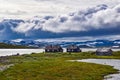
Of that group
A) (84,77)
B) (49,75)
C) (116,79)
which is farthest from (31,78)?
(116,79)

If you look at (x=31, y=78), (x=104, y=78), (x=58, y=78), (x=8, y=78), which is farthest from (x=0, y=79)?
(x=104, y=78)

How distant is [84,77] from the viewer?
7862 centimetres

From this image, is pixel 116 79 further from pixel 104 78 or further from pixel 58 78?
pixel 58 78

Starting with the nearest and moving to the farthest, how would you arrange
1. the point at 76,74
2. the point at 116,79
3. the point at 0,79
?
the point at 0,79 → the point at 116,79 → the point at 76,74

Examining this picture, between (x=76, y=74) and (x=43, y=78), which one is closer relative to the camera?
(x=43, y=78)

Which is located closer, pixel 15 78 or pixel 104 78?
pixel 15 78

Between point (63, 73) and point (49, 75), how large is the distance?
500cm

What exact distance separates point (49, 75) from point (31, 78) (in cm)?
747

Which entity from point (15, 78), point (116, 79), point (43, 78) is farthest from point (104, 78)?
point (15, 78)

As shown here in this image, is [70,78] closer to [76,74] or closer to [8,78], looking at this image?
[76,74]

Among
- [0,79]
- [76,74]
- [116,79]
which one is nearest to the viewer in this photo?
[0,79]

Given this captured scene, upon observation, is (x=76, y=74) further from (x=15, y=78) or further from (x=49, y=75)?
(x=15, y=78)

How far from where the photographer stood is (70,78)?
7569cm

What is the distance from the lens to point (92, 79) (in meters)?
75.8
